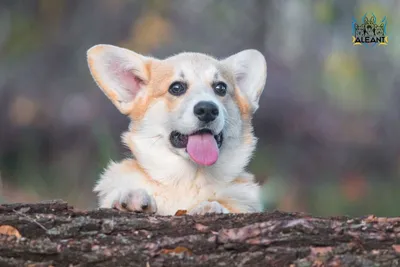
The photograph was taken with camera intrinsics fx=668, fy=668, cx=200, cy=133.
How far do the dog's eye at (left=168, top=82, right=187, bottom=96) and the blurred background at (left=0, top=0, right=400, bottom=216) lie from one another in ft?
2.42

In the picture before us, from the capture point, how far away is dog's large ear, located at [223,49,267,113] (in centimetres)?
423

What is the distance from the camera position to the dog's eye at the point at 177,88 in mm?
3834

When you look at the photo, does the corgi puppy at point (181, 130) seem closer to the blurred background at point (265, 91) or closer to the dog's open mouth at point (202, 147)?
the dog's open mouth at point (202, 147)

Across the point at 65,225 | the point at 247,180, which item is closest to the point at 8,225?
the point at 65,225

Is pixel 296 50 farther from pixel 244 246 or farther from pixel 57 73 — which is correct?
pixel 244 246

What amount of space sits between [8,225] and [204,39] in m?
2.47

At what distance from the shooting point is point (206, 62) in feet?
13.0

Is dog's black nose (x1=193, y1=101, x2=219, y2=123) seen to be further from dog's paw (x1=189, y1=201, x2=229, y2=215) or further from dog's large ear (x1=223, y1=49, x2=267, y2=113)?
dog's large ear (x1=223, y1=49, x2=267, y2=113)

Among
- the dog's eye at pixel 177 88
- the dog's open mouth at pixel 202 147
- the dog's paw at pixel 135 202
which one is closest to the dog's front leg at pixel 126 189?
the dog's paw at pixel 135 202

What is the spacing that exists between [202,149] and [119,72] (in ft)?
2.55

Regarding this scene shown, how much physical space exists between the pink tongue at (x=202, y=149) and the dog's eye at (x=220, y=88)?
0.32 m

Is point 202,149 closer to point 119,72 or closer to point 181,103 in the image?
point 181,103

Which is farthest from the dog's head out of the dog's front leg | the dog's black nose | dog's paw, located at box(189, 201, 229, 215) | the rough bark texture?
the rough bark texture

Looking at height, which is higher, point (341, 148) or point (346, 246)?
point (341, 148)
